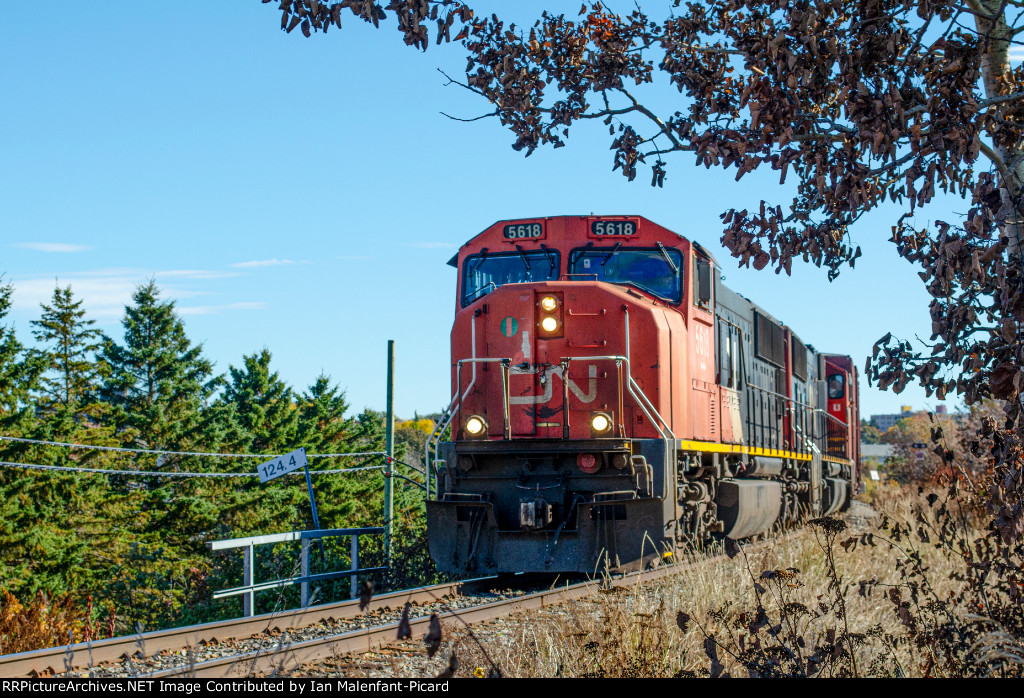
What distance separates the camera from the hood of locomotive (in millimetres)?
10523

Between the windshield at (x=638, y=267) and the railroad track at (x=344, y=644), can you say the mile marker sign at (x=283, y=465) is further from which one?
the windshield at (x=638, y=267)

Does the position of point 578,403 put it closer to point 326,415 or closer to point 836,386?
point 836,386

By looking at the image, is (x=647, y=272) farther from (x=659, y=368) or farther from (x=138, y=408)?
(x=138, y=408)

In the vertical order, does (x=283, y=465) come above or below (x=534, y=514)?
above

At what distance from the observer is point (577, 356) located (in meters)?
10.6

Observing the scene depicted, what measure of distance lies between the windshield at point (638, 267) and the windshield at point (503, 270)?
284 mm

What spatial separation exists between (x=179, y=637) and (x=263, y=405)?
5355 cm

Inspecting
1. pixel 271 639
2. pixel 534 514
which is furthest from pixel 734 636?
pixel 534 514

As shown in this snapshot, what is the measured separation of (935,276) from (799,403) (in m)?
13.6

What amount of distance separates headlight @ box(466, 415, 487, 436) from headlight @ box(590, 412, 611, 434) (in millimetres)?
1243

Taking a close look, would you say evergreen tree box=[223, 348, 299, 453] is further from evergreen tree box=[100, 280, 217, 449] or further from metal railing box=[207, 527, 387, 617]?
metal railing box=[207, 527, 387, 617]

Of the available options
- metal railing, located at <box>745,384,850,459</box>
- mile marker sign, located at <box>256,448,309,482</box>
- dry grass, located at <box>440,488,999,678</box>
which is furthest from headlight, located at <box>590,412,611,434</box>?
metal railing, located at <box>745,384,850,459</box>

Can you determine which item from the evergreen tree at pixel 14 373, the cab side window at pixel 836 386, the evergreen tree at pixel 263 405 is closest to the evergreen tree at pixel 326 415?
the evergreen tree at pixel 263 405
